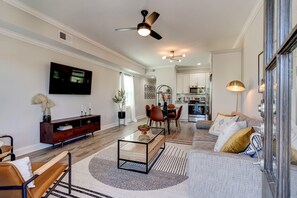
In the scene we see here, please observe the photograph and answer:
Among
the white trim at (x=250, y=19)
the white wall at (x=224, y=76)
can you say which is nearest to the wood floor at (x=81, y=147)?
the white wall at (x=224, y=76)

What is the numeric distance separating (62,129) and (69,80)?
1260mm

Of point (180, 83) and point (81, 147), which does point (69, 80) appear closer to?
point (81, 147)

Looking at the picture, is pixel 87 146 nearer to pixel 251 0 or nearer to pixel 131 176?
pixel 131 176

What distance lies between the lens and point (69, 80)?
4070 mm

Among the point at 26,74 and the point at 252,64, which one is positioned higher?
the point at 252,64

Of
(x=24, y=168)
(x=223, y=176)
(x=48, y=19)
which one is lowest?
(x=223, y=176)

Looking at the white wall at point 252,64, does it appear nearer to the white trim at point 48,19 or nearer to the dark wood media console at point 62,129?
the white trim at point 48,19

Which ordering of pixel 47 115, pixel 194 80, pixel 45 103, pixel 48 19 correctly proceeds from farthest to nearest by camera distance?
pixel 194 80
pixel 47 115
pixel 45 103
pixel 48 19

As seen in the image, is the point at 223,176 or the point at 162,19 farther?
the point at 162,19

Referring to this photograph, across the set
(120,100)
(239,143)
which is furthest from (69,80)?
(239,143)

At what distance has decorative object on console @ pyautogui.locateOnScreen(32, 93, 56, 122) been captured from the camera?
3.31 meters

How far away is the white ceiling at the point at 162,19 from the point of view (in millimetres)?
2746

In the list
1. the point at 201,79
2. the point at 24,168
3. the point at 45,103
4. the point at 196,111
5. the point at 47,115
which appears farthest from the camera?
the point at 201,79

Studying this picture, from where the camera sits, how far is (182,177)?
2287 millimetres
